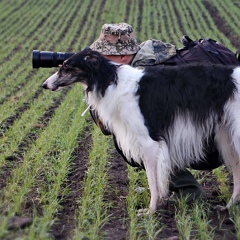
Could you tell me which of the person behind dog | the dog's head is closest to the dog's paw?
the person behind dog

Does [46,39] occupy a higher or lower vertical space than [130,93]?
lower

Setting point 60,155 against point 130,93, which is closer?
point 130,93

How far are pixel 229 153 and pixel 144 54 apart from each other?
129cm

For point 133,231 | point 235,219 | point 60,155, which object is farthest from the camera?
point 60,155

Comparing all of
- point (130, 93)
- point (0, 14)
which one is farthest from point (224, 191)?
point (0, 14)

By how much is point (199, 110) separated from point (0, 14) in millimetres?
25747

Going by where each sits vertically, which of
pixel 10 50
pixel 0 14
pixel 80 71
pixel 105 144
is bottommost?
pixel 0 14

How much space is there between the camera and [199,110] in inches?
182

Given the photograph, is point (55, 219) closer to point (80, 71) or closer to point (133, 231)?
point (133, 231)

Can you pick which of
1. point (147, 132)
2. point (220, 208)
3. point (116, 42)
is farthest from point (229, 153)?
point (116, 42)

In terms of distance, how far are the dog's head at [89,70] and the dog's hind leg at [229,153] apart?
1148 mm

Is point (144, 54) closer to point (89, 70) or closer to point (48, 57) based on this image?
point (89, 70)

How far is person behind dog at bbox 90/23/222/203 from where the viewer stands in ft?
16.6

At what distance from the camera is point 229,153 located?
4930 mm
